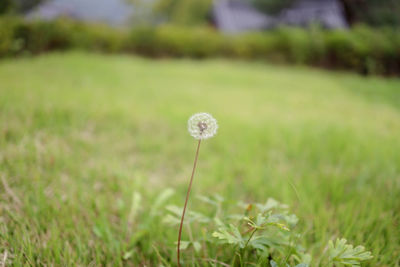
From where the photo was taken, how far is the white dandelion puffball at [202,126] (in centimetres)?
74

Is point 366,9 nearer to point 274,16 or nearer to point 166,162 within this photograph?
point 274,16

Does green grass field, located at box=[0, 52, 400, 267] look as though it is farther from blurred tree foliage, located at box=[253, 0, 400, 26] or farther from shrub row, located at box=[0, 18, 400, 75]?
blurred tree foliage, located at box=[253, 0, 400, 26]

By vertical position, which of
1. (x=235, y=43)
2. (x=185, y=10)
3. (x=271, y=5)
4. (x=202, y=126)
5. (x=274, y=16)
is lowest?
(x=202, y=126)

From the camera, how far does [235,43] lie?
970cm

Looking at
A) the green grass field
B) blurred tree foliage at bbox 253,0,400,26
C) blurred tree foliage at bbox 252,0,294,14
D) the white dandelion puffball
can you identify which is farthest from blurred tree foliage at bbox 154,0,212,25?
the white dandelion puffball

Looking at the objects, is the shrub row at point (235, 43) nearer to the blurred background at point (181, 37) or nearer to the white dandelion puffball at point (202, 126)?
the blurred background at point (181, 37)

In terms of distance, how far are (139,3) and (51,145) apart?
406 inches

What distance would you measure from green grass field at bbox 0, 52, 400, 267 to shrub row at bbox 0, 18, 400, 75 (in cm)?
459

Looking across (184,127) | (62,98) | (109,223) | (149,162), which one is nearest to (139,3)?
(62,98)

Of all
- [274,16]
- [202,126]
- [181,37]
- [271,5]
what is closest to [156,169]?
[202,126]

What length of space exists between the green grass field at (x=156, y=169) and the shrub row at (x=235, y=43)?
15.1 feet

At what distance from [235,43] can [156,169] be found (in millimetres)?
9020

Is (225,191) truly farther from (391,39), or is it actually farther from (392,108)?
(391,39)

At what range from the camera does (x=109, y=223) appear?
1175 mm
